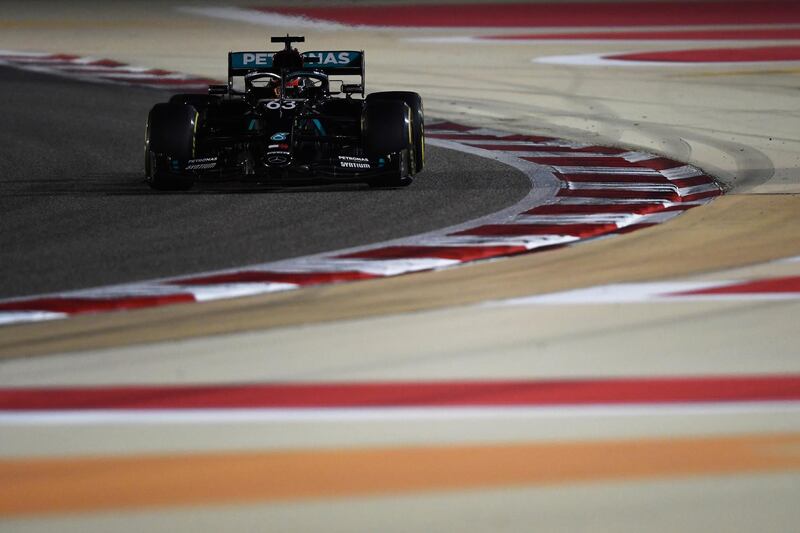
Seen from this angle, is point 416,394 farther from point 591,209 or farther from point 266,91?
point 266,91

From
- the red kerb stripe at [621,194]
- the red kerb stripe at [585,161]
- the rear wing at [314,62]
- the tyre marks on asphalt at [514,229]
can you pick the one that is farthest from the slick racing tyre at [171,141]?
the red kerb stripe at [585,161]

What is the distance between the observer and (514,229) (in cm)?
838

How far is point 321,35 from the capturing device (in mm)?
21859

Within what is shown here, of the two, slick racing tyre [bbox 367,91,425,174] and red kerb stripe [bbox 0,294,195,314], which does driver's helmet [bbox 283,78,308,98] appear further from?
red kerb stripe [bbox 0,294,195,314]

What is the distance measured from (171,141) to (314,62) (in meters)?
1.42

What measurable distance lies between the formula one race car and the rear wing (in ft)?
1.05

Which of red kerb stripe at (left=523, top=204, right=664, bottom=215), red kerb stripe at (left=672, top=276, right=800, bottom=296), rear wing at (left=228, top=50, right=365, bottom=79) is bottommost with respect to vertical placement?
red kerb stripe at (left=523, top=204, right=664, bottom=215)

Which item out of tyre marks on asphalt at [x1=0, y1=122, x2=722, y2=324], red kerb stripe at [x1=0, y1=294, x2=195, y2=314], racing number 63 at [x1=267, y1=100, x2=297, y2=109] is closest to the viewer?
red kerb stripe at [x1=0, y1=294, x2=195, y2=314]

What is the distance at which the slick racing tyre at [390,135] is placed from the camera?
9641 mm

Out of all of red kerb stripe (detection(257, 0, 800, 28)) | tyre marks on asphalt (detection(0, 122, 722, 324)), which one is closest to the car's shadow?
tyre marks on asphalt (detection(0, 122, 722, 324))

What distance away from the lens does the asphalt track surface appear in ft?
24.8

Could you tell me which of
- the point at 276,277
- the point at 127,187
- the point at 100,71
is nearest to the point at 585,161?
the point at 127,187

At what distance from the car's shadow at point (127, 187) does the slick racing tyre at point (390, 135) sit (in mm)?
250

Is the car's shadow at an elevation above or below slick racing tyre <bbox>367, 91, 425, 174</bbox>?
below
